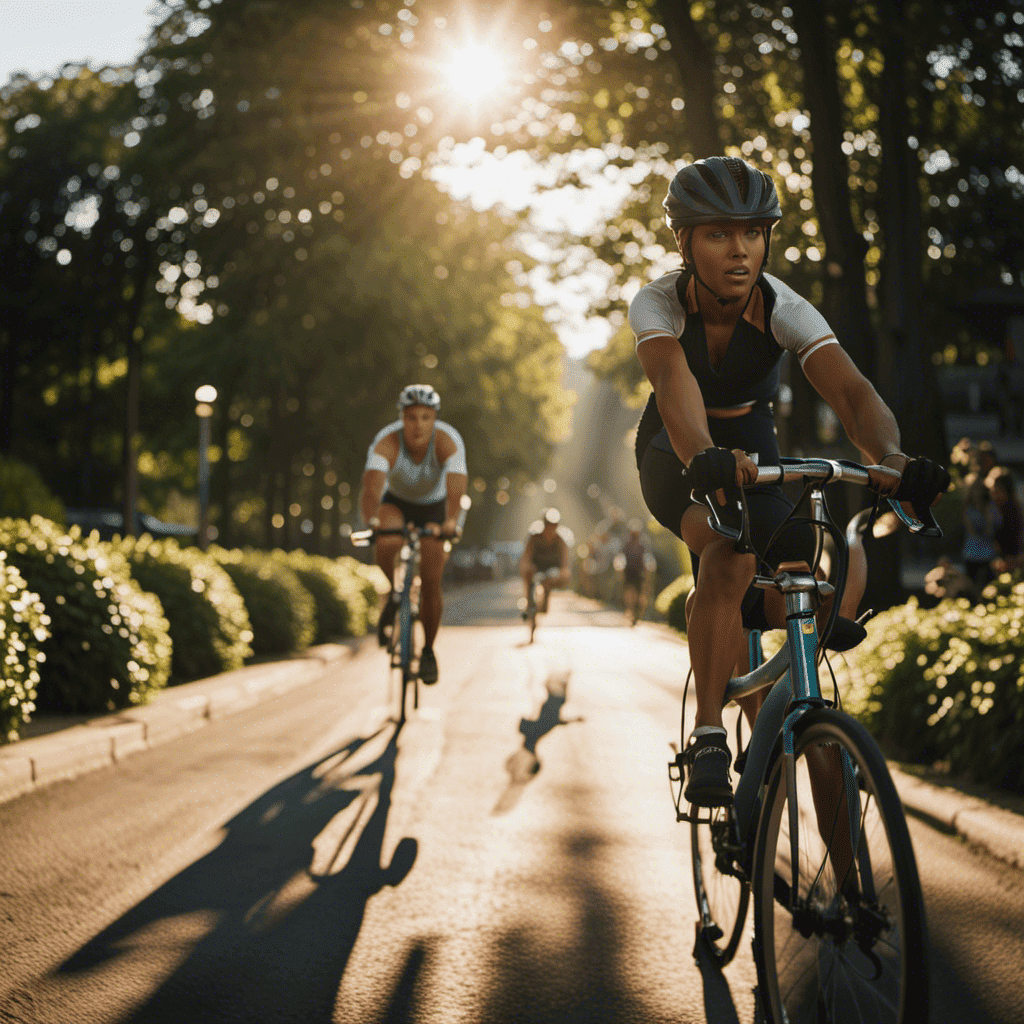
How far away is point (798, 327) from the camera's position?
11.3 ft

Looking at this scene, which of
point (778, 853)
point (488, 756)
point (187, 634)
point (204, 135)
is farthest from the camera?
Answer: point (204, 135)

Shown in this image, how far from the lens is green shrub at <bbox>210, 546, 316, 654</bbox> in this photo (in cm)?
1449

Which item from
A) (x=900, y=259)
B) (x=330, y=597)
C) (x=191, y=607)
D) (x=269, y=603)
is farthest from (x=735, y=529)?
(x=330, y=597)

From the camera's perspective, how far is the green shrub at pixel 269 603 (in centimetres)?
1449

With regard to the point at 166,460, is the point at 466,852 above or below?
below

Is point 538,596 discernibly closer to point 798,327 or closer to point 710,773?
point 798,327

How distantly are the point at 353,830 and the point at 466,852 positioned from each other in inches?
27.9

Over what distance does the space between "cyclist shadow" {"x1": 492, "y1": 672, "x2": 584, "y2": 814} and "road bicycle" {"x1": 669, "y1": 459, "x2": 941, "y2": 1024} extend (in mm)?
3195

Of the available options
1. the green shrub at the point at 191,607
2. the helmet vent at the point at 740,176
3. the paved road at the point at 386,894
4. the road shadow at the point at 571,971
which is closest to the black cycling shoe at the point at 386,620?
the paved road at the point at 386,894

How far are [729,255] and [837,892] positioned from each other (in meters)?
1.73

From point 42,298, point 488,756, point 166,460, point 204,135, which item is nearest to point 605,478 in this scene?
point 166,460

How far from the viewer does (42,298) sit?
105 feet

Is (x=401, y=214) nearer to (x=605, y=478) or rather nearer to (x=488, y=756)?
(x=488, y=756)

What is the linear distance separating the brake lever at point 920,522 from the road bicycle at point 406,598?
588 cm
